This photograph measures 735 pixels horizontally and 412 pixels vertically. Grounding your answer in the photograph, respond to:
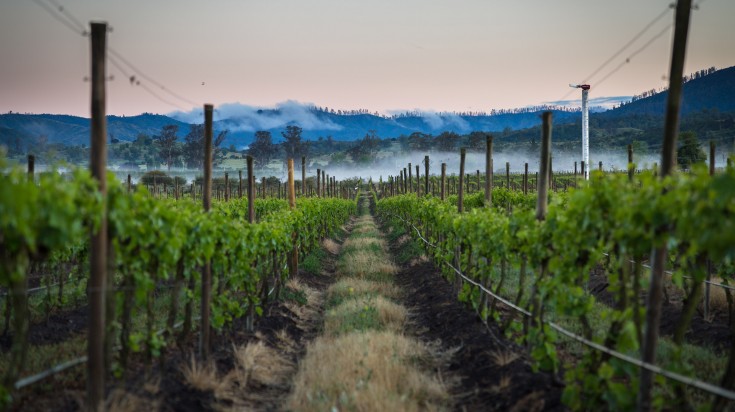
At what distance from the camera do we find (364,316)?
1045 cm

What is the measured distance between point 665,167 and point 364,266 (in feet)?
39.5

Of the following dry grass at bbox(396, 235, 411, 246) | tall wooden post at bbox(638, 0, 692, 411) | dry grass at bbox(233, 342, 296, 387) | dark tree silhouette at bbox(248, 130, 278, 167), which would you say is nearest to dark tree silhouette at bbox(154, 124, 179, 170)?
dark tree silhouette at bbox(248, 130, 278, 167)

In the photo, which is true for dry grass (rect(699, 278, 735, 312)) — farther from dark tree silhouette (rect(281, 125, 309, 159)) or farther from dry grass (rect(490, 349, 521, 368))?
dark tree silhouette (rect(281, 125, 309, 159))

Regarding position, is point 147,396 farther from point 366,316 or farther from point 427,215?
point 427,215

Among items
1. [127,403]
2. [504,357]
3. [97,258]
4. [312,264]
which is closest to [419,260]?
[312,264]

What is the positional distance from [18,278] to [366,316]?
6.80m

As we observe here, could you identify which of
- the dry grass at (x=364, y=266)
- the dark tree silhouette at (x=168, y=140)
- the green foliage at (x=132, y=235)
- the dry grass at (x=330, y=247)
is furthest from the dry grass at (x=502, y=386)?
the dark tree silhouette at (x=168, y=140)

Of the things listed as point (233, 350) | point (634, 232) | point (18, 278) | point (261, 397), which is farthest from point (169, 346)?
point (634, 232)

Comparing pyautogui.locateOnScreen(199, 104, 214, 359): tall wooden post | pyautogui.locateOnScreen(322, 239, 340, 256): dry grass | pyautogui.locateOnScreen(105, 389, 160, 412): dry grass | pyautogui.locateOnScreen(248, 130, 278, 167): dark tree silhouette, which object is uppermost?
pyautogui.locateOnScreen(248, 130, 278, 167): dark tree silhouette

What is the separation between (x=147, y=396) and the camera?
610 centimetres

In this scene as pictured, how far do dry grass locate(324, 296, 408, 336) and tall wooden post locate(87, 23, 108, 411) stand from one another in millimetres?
4918

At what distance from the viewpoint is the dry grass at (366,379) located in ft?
21.1

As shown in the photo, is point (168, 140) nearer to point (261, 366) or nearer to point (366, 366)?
point (261, 366)

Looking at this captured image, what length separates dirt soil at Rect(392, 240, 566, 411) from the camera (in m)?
6.45
